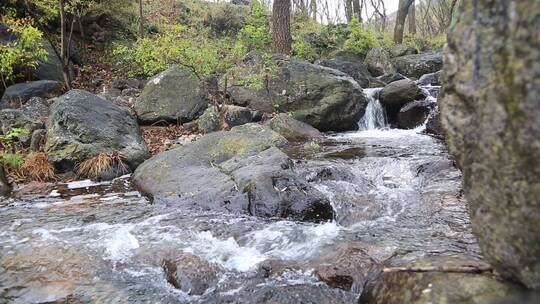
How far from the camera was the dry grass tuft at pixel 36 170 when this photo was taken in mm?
7617

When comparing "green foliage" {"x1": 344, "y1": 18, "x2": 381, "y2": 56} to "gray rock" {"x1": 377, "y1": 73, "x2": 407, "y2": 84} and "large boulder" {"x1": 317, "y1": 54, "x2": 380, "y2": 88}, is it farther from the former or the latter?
"gray rock" {"x1": 377, "y1": 73, "x2": 407, "y2": 84}

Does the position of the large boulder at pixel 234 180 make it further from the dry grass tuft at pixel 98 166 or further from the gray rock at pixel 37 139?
the gray rock at pixel 37 139

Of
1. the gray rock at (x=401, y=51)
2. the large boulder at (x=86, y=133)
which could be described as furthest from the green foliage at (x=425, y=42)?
the large boulder at (x=86, y=133)

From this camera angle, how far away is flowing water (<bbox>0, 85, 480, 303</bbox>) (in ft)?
12.9

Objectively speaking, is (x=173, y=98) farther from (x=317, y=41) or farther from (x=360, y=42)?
(x=360, y=42)

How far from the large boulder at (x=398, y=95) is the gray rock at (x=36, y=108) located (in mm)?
8426

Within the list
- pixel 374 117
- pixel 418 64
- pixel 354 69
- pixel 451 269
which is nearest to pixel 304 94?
A: pixel 374 117

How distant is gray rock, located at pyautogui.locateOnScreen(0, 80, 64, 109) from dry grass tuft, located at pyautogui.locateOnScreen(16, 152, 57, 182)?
3.31 meters

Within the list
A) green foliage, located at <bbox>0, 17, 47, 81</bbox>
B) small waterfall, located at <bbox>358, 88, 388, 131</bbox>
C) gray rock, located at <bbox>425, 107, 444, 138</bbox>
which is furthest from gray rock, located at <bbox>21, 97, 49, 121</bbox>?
gray rock, located at <bbox>425, 107, 444, 138</bbox>

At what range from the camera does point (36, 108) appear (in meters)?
9.98

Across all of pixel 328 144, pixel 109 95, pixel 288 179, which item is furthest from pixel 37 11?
pixel 288 179

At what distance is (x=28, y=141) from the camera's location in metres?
8.72

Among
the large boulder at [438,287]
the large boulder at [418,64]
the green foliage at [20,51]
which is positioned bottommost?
the large boulder at [438,287]

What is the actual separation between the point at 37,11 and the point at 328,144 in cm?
955
